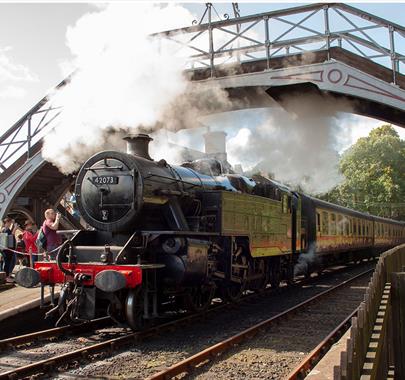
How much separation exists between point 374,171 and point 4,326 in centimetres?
4218

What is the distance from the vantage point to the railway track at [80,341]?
554cm

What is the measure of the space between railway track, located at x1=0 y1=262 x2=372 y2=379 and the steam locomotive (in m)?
0.20

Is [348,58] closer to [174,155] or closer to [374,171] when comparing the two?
[174,155]

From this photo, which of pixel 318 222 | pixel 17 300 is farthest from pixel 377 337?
pixel 318 222

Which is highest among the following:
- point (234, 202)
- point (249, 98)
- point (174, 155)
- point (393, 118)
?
point (249, 98)

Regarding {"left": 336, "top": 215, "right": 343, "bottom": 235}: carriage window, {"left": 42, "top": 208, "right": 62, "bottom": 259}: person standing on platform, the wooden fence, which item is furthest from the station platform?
{"left": 336, "top": 215, "right": 343, "bottom": 235}: carriage window

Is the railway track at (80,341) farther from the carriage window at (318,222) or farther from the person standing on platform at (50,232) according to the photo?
the carriage window at (318,222)

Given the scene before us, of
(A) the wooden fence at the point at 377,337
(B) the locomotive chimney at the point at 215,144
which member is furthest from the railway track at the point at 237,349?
(B) the locomotive chimney at the point at 215,144

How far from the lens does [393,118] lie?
13.7m

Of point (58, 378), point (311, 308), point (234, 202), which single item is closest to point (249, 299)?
point (311, 308)

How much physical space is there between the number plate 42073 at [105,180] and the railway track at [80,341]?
2340 millimetres

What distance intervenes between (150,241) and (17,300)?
10.1ft

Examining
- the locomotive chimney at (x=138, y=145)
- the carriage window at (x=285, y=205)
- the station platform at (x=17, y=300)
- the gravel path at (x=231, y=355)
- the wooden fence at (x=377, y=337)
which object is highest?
the locomotive chimney at (x=138, y=145)

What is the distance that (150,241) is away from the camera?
24.4ft
